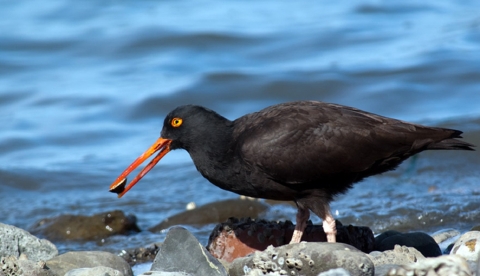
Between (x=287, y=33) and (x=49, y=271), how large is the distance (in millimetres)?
11604

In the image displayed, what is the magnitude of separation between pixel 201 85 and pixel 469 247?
8613 millimetres

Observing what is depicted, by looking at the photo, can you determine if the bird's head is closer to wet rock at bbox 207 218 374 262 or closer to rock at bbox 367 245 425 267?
wet rock at bbox 207 218 374 262

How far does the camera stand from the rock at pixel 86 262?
5.09 metres

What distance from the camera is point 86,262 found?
5.15 m

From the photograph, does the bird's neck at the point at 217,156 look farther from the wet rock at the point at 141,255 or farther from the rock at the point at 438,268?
the rock at the point at 438,268

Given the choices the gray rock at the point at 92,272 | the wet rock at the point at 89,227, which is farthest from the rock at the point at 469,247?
the wet rock at the point at 89,227

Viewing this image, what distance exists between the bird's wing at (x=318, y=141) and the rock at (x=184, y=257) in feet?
2.59

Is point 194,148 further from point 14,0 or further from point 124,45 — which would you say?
point 14,0

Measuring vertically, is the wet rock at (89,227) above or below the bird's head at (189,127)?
Result: below

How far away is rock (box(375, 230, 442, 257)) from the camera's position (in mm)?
5422

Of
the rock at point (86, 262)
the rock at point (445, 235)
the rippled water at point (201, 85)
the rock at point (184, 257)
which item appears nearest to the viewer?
the rock at point (184, 257)

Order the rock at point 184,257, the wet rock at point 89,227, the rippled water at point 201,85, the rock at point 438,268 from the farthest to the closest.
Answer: the rippled water at point 201,85, the wet rock at point 89,227, the rock at point 184,257, the rock at point 438,268

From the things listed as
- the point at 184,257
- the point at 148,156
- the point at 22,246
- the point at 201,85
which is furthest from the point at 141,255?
the point at 201,85

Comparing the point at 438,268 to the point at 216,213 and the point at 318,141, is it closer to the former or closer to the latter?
the point at 318,141
